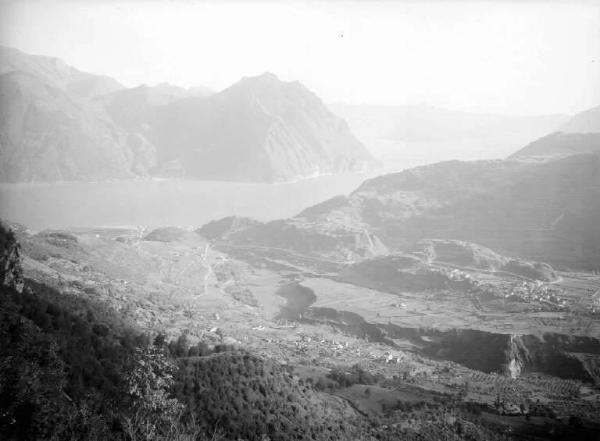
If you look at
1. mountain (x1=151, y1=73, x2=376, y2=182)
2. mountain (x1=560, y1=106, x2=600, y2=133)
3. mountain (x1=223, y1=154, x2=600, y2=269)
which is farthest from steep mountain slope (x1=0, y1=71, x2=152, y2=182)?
mountain (x1=560, y1=106, x2=600, y2=133)

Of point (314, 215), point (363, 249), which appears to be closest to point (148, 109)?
point (314, 215)

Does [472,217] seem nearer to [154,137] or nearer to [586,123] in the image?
[586,123]

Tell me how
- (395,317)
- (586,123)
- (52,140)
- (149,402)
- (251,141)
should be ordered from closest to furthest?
1. (149,402)
2. (395,317)
3. (586,123)
4. (52,140)
5. (251,141)

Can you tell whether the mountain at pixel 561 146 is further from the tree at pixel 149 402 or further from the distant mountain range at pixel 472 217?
the tree at pixel 149 402

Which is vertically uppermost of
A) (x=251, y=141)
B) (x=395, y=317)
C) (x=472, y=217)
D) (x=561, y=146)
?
(x=251, y=141)

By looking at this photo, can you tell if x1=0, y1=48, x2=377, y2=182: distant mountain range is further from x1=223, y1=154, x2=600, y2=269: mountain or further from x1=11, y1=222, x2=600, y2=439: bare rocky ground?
x1=11, y1=222, x2=600, y2=439: bare rocky ground

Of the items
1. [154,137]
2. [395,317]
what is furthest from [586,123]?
[154,137]
